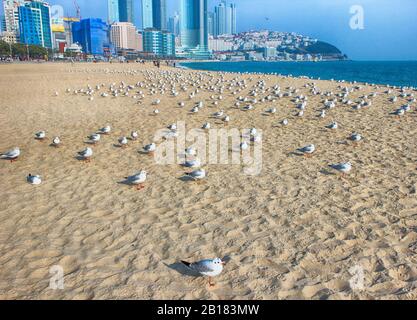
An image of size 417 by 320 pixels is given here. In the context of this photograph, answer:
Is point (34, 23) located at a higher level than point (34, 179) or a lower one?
higher

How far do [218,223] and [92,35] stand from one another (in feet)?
624

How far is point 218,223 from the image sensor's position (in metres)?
6.62

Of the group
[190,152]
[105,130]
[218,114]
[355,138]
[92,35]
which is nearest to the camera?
[190,152]

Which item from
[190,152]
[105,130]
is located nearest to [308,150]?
[190,152]

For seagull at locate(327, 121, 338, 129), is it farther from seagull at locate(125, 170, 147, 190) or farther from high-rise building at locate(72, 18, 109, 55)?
high-rise building at locate(72, 18, 109, 55)

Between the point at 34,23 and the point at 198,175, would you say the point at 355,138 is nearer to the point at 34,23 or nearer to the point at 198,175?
the point at 198,175

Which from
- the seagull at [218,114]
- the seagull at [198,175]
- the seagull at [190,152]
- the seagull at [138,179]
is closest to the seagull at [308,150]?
the seagull at [190,152]

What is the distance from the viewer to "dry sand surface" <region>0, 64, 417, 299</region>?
4957 millimetres

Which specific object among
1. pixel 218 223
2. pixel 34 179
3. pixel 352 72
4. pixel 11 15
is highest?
pixel 11 15

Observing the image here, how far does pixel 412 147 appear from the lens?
11047 mm

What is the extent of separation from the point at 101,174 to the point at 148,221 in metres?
3.26

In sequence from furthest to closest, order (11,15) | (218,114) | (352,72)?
(11,15), (352,72), (218,114)
